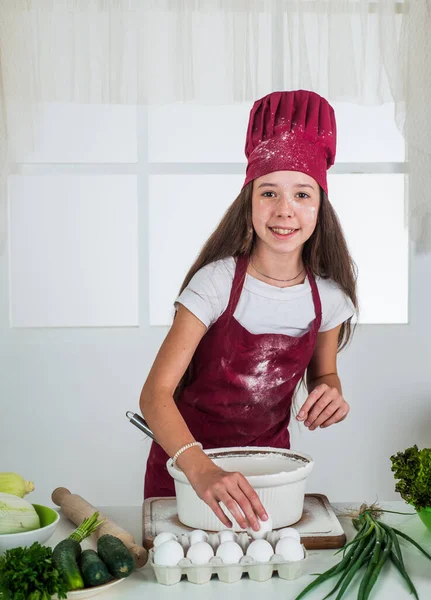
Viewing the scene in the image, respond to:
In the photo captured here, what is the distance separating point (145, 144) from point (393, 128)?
1.13m

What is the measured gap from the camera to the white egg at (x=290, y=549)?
1.20 meters

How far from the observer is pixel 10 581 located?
1050 mm

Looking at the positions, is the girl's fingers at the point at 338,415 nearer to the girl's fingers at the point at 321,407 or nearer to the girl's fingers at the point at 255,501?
the girl's fingers at the point at 321,407

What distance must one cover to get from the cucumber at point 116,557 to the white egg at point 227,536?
0.15m

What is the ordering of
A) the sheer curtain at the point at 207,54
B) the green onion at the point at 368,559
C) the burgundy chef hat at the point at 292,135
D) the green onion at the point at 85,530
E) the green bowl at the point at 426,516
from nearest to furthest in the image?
the green onion at the point at 368,559 < the green onion at the point at 85,530 < the green bowl at the point at 426,516 < the burgundy chef hat at the point at 292,135 < the sheer curtain at the point at 207,54

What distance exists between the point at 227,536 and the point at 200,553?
0.07 metres

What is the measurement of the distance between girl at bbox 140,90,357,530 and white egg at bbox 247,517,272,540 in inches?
15.8

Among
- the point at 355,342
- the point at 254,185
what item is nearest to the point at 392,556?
the point at 254,185

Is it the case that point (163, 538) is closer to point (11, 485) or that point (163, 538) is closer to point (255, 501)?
point (255, 501)

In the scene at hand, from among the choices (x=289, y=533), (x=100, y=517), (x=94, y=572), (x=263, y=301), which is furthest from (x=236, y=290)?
(x=94, y=572)

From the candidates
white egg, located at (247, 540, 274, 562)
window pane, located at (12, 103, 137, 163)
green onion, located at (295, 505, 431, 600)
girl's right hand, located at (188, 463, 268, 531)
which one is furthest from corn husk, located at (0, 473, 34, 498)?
window pane, located at (12, 103, 137, 163)

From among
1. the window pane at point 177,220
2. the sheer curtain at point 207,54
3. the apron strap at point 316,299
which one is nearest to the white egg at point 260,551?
the apron strap at point 316,299

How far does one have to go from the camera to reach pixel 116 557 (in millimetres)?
1171

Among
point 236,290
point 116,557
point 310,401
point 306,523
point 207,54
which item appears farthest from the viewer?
point 207,54
